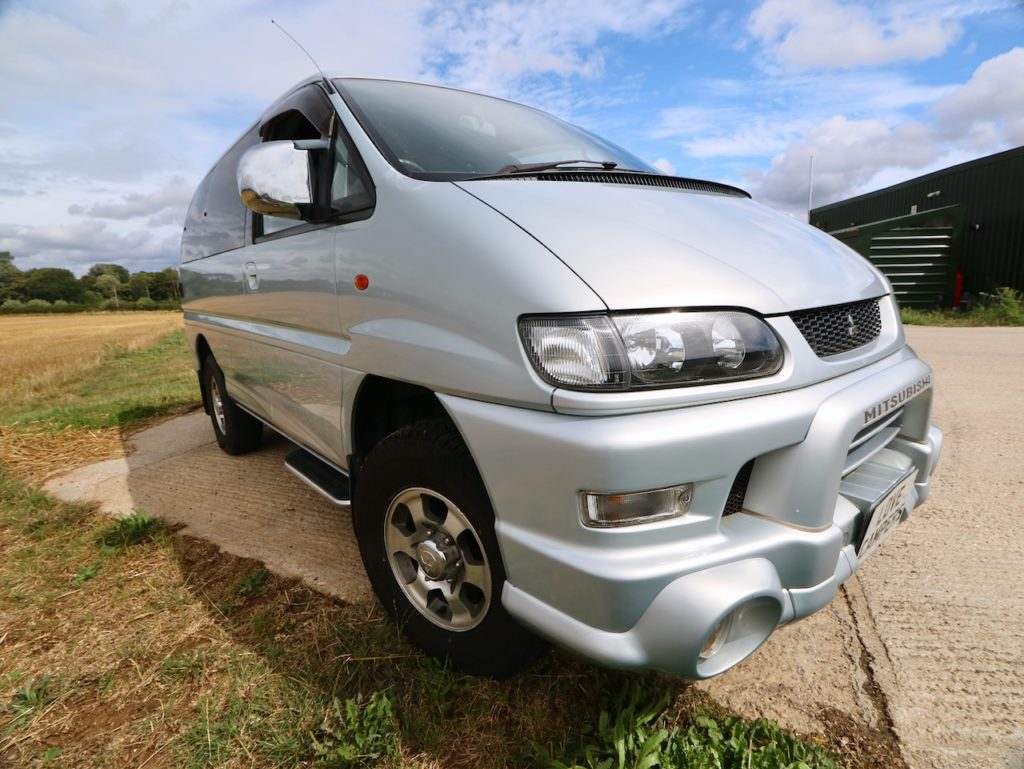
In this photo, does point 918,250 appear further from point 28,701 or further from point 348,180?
point 28,701

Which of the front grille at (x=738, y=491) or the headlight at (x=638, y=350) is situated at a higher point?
the headlight at (x=638, y=350)

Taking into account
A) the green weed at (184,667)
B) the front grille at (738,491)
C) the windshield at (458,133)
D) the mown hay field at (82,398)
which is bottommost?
the mown hay field at (82,398)

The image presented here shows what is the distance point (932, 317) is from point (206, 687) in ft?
40.7

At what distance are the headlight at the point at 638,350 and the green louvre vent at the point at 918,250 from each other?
12.0 m

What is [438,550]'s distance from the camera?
5.55 feet

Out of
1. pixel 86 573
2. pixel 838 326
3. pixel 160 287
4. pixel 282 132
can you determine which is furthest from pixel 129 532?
pixel 160 287

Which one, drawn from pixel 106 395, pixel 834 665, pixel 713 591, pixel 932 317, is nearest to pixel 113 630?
pixel 713 591

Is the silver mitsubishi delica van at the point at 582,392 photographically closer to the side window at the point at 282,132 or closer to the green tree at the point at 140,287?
the side window at the point at 282,132

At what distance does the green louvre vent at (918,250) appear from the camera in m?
11.6

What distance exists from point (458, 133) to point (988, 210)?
14587 mm

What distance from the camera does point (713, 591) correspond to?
4.12 feet

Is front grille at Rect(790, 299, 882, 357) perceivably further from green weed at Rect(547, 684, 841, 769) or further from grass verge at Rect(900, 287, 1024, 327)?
grass verge at Rect(900, 287, 1024, 327)

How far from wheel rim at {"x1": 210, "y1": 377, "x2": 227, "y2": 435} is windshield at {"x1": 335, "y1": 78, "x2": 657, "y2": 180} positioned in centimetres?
250

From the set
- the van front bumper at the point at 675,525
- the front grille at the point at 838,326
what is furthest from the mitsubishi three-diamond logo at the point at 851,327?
the van front bumper at the point at 675,525
